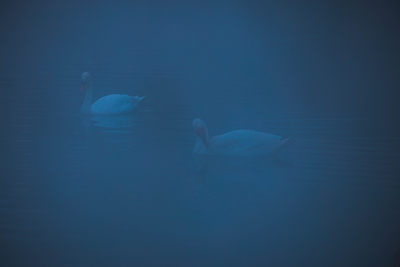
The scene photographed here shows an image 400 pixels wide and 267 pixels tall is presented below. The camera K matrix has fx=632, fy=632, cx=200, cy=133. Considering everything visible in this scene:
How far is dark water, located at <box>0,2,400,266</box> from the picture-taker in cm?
384

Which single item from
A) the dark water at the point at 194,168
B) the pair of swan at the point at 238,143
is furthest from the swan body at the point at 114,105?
the pair of swan at the point at 238,143

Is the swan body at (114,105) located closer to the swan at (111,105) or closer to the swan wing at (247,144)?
the swan at (111,105)

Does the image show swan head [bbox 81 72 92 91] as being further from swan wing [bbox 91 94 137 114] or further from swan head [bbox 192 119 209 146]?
swan head [bbox 192 119 209 146]

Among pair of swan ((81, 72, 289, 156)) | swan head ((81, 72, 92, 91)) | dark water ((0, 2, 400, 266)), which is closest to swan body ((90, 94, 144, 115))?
dark water ((0, 2, 400, 266))

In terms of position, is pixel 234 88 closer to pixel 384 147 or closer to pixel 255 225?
pixel 384 147

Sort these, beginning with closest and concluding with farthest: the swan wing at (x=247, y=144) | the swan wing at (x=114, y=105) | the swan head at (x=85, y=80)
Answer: the swan wing at (x=247, y=144) → the swan wing at (x=114, y=105) → the swan head at (x=85, y=80)

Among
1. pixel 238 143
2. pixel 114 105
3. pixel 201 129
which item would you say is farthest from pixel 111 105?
pixel 238 143

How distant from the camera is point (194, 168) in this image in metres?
5.33

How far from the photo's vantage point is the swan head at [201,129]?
5.59 metres

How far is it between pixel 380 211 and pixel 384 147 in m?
1.57

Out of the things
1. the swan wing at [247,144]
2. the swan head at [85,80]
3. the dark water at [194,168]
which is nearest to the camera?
the dark water at [194,168]

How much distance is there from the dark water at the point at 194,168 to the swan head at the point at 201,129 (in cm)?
25

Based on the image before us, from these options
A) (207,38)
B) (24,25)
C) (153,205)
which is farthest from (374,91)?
(24,25)

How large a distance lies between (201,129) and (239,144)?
1.19 feet
